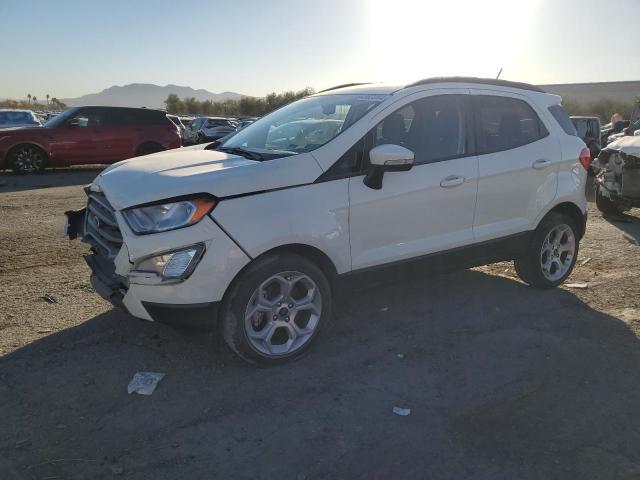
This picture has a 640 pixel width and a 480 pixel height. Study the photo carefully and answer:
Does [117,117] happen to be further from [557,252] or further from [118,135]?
[557,252]

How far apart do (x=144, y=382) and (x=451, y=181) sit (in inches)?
106

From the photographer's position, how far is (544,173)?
5.12 metres

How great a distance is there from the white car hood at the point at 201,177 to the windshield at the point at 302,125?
10.4 inches

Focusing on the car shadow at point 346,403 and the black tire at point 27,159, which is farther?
the black tire at point 27,159

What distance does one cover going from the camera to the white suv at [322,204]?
343 centimetres

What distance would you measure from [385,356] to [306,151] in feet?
5.14

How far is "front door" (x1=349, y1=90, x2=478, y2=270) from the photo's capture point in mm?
4023

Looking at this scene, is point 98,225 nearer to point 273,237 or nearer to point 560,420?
point 273,237

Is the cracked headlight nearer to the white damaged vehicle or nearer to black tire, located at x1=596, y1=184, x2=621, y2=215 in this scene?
the white damaged vehicle

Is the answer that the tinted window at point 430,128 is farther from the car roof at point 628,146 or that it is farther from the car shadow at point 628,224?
the car roof at point 628,146

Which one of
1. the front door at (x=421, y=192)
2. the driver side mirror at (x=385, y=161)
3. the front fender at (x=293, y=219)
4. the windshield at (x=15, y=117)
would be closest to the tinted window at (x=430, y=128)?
the front door at (x=421, y=192)

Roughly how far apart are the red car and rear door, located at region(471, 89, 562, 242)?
12099 millimetres

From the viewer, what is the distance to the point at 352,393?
11.5ft

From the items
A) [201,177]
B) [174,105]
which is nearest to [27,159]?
[201,177]
